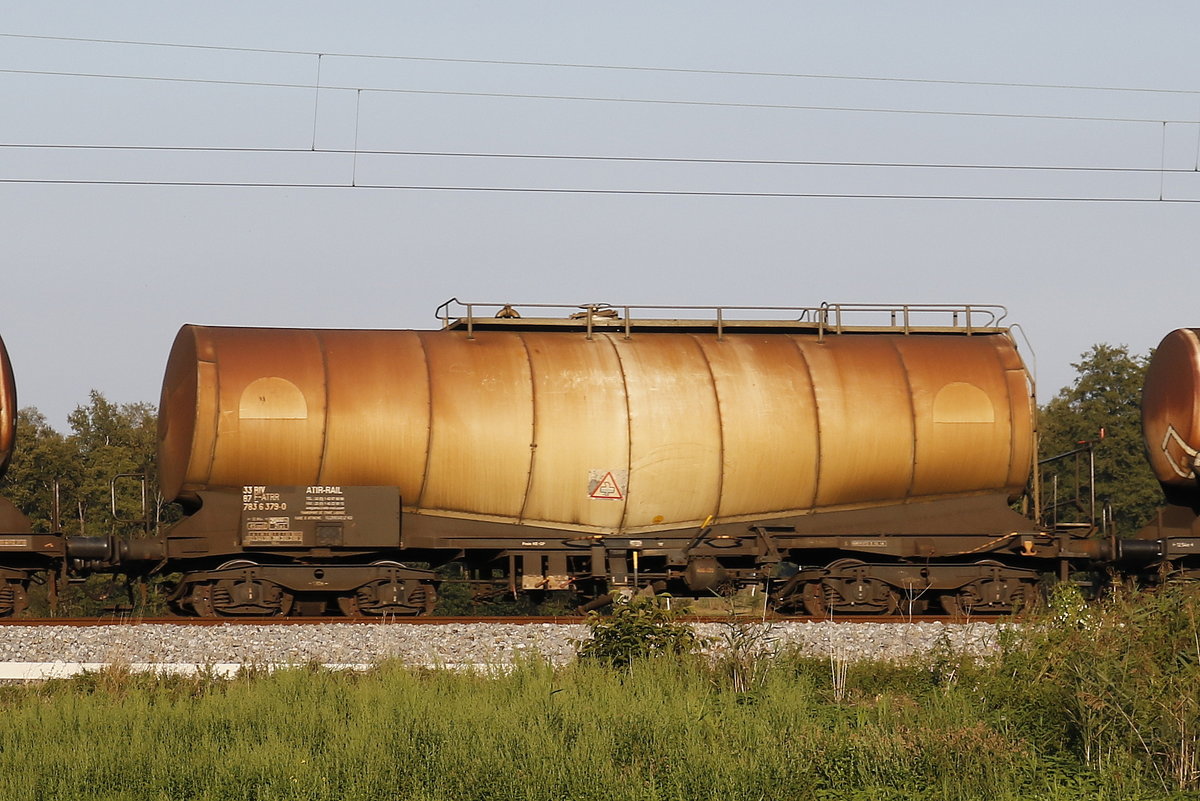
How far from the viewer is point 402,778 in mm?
8602

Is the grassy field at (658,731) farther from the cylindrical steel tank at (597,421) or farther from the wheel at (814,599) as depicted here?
the wheel at (814,599)

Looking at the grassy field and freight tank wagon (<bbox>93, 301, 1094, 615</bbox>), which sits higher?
freight tank wagon (<bbox>93, 301, 1094, 615</bbox>)

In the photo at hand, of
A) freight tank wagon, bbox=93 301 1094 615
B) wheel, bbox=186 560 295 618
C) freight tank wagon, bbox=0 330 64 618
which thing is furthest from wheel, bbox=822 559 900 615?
freight tank wagon, bbox=0 330 64 618

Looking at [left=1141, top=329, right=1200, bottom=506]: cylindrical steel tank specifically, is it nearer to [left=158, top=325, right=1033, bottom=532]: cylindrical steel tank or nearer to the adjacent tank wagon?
the adjacent tank wagon

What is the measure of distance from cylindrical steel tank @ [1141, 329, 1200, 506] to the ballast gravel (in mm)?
5243

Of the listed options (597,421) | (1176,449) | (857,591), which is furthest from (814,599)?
(1176,449)

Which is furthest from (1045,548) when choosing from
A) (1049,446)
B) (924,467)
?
(1049,446)

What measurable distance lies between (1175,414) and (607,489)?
26.9 feet

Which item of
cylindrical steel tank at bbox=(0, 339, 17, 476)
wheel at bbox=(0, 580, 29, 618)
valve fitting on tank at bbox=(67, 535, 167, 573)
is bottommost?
wheel at bbox=(0, 580, 29, 618)

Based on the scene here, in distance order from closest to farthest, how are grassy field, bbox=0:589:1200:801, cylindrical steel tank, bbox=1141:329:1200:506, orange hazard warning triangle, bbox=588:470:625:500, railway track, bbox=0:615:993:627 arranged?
grassy field, bbox=0:589:1200:801, railway track, bbox=0:615:993:627, orange hazard warning triangle, bbox=588:470:625:500, cylindrical steel tank, bbox=1141:329:1200:506

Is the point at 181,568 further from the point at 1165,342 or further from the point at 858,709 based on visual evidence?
the point at 1165,342

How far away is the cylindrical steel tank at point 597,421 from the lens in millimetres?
17125

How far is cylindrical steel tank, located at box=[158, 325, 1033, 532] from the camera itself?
1712 cm

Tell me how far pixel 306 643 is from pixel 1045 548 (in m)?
10.6
